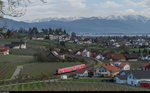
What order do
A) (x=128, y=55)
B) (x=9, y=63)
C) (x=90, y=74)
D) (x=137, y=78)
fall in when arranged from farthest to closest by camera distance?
(x=128, y=55) → (x=9, y=63) → (x=90, y=74) → (x=137, y=78)

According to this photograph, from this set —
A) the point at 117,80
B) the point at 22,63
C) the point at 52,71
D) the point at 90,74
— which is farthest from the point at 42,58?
the point at 117,80

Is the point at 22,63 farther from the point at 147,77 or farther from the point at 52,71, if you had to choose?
the point at 147,77

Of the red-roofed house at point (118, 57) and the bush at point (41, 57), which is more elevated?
the bush at point (41, 57)

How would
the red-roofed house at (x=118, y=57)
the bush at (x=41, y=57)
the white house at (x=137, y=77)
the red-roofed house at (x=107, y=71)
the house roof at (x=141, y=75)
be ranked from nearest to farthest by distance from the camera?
the white house at (x=137, y=77)
the house roof at (x=141, y=75)
the red-roofed house at (x=107, y=71)
the bush at (x=41, y=57)
the red-roofed house at (x=118, y=57)

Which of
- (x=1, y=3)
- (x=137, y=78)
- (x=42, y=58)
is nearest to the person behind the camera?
(x=1, y=3)

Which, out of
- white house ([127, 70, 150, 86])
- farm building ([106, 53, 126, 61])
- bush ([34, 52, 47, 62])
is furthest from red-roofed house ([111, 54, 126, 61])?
white house ([127, 70, 150, 86])

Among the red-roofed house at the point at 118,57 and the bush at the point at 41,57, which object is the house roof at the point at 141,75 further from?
the red-roofed house at the point at 118,57

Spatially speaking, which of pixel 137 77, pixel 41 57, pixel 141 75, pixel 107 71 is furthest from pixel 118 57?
pixel 137 77

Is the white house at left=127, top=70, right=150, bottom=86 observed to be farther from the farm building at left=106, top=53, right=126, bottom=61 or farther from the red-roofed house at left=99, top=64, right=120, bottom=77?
the farm building at left=106, top=53, right=126, bottom=61

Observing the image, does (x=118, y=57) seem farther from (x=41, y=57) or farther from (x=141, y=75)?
(x=141, y=75)

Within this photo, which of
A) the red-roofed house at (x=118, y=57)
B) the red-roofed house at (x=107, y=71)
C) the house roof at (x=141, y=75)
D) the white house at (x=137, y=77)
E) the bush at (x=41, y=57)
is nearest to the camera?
the white house at (x=137, y=77)

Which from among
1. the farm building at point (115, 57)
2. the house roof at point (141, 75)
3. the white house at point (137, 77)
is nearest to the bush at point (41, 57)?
the farm building at point (115, 57)
